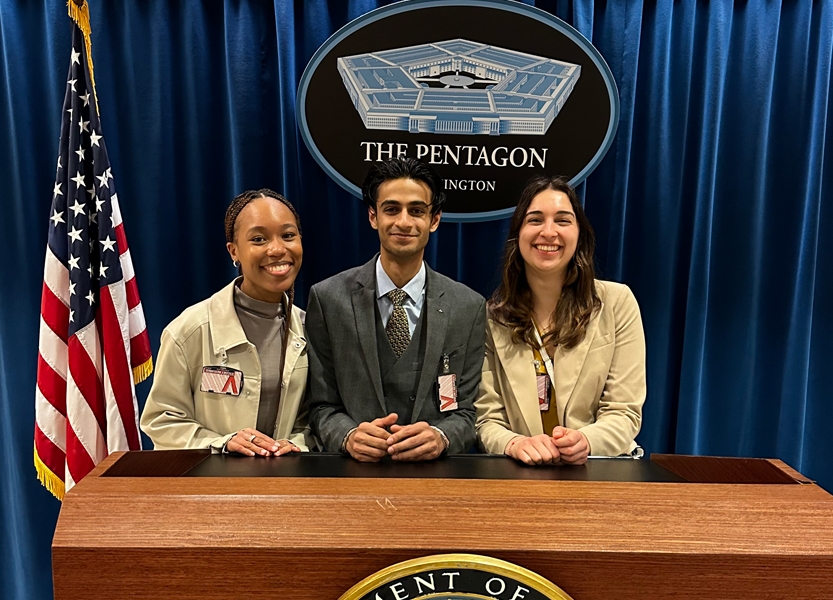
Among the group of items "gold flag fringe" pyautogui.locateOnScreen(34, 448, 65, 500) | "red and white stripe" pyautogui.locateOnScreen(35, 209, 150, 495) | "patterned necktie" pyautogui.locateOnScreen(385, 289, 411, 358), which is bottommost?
"gold flag fringe" pyautogui.locateOnScreen(34, 448, 65, 500)

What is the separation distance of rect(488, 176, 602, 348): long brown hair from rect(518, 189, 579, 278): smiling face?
3 centimetres

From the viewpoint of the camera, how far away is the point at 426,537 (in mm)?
1014

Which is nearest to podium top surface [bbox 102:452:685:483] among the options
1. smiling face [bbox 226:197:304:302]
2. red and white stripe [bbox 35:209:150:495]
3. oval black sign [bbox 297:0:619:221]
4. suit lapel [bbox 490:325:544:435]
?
suit lapel [bbox 490:325:544:435]

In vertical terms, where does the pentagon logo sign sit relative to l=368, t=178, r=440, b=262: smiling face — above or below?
below

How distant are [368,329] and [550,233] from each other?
607mm

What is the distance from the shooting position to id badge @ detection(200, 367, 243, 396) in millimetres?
1609

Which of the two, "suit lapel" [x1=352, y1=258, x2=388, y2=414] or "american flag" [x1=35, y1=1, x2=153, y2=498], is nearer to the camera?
"suit lapel" [x1=352, y1=258, x2=388, y2=414]

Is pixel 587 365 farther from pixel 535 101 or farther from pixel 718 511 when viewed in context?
pixel 535 101

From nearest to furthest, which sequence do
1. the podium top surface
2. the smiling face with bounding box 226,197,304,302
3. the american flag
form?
the podium top surface
the smiling face with bounding box 226,197,304,302
the american flag

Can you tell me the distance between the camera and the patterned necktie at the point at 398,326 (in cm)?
167

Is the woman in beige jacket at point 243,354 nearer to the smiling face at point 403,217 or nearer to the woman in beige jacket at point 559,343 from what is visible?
the smiling face at point 403,217

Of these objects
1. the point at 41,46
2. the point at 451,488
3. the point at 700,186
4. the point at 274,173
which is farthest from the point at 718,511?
the point at 41,46

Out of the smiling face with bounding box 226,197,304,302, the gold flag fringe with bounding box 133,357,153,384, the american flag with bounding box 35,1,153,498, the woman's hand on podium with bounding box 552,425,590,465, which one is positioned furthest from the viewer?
the gold flag fringe with bounding box 133,357,153,384

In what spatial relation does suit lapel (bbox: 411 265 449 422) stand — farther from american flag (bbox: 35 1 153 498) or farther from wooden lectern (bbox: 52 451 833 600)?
american flag (bbox: 35 1 153 498)
